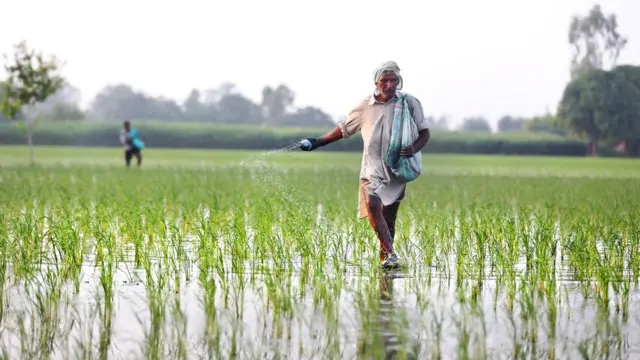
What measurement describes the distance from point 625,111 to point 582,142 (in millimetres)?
4697

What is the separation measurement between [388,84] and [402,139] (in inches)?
18.9

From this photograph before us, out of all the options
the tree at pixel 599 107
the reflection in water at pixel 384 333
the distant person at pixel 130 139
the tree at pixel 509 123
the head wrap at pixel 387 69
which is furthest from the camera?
the tree at pixel 509 123

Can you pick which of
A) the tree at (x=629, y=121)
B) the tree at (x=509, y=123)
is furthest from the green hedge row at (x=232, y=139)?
the tree at (x=509, y=123)

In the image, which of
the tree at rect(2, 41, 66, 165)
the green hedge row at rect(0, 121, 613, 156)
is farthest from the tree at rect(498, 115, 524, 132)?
the tree at rect(2, 41, 66, 165)

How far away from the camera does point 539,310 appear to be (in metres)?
7.36

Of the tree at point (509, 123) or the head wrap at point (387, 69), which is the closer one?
the head wrap at point (387, 69)

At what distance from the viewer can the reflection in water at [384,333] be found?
5816 mm

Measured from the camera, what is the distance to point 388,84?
9.45 meters

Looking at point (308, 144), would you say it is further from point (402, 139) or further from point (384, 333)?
point (384, 333)

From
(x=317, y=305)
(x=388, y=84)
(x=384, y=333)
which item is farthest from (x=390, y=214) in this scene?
(x=384, y=333)

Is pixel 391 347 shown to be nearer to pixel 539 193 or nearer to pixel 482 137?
pixel 539 193

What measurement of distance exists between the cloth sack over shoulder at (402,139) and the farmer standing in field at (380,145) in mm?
55

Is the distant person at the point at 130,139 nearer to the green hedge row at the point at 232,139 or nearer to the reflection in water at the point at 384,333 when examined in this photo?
the reflection in water at the point at 384,333

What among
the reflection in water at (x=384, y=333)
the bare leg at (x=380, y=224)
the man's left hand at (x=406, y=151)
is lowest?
the reflection in water at (x=384, y=333)
